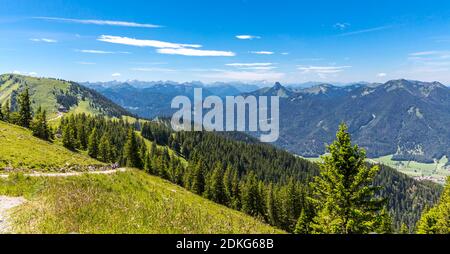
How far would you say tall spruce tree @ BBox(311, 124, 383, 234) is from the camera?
83.1ft

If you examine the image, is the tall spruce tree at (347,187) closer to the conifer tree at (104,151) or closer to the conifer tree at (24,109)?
the conifer tree at (104,151)

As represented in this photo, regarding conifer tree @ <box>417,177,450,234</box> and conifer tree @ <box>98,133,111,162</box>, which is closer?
conifer tree @ <box>417,177,450,234</box>

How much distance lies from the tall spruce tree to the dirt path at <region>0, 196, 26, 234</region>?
20699 mm

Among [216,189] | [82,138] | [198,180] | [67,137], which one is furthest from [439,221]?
[82,138]

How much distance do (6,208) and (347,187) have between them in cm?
2218

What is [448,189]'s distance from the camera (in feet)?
152

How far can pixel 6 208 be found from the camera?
1614cm

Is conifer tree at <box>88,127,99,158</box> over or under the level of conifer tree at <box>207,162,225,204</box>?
over

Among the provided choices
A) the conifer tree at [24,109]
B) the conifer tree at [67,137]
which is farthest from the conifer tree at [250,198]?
the conifer tree at [24,109]

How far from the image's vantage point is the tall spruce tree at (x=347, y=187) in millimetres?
25328

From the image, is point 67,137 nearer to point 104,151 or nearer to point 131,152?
point 104,151

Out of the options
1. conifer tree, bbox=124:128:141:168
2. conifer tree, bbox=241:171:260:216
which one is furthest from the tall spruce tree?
conifer tree, bbox=124:128:141:168

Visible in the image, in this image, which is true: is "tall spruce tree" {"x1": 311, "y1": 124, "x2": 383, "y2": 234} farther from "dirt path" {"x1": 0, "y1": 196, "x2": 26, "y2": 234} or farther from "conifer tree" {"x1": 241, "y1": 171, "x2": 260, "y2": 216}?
"conifer tree" {"x1": 241, "y1": 171, "x2": 260, "y2": 216}
